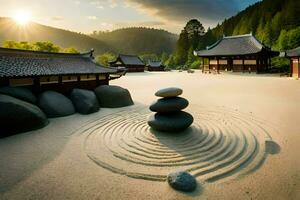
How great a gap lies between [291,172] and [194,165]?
2899 millimetres

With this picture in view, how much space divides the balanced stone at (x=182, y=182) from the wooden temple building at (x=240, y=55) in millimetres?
38092

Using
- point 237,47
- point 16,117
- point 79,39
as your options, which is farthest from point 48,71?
point 79,39

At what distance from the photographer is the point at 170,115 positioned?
1055cm

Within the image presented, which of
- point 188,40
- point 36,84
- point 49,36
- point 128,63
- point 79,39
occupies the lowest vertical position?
point 36,84

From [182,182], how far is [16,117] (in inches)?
324

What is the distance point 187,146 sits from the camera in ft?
29.4

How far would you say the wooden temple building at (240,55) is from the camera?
40188 millimetres

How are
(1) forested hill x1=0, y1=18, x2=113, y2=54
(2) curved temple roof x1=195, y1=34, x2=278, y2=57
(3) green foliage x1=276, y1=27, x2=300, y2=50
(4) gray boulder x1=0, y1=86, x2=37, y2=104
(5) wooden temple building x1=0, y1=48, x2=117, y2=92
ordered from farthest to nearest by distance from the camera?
1. (1) forested hill x1=0, y1=18, x2=113, y2=54
2. (3) green foliage x1=276, y1=27, x2=300, y2=50
3. (2) curved temple roof x1=195, y1=34, x2=278, y2=57
4. (5) wooden temple building x1=0, y1=48, x2=117, y2=92
5. (4) gray boulder x1=0, y1=86, x2=37, y2=104

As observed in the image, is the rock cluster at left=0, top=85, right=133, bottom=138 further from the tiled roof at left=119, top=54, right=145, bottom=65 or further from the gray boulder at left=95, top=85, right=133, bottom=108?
the tiled roof at left=119, top=54, right=145, bottom=65

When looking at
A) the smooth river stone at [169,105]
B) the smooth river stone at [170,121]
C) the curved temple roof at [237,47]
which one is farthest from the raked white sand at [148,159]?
the curved temple roof at [237,47]

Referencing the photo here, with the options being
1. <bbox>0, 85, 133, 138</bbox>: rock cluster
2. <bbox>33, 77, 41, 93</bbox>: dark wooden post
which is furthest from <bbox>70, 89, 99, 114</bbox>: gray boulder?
<bbox>33, 77, 41, 93</bbox>: dark wooden post

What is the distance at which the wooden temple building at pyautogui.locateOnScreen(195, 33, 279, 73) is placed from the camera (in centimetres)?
4019

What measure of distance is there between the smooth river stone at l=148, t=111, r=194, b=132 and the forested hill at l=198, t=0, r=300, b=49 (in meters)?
44.0

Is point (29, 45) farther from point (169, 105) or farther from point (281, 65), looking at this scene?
point (281, 65)
